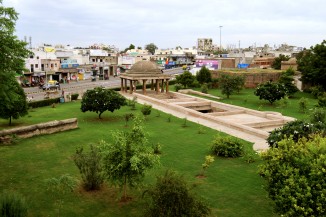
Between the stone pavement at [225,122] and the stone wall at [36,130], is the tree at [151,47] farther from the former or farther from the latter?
the stone wall at [36,130]

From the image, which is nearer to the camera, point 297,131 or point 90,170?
point 90,170

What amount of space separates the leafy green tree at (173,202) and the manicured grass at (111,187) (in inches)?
61.8

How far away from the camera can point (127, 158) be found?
1080cm

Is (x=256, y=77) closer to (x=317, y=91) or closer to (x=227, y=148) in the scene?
(x=317, y=91)

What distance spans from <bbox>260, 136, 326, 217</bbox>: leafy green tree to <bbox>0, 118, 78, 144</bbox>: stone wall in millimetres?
14472

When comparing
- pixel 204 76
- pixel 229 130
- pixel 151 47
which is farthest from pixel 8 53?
pixel 151 47

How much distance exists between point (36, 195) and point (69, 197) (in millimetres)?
1208

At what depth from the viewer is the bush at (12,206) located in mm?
8969

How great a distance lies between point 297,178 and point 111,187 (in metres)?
6.65

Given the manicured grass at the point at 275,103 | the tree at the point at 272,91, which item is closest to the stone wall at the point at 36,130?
the manicured grass at the point at 275,103

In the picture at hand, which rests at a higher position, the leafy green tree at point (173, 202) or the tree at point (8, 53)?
the tree at point (8, 53)

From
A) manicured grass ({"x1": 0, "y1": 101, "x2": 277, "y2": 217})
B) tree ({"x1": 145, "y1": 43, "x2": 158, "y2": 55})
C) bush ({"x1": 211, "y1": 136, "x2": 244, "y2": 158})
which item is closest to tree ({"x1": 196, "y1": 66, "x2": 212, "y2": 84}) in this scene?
manicured grass ({"x1": 0, "y1": 101, "x2": 277, "y2": 217})

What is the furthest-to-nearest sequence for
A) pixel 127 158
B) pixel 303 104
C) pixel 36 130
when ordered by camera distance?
pixel 303 104 → pixel 36 130 → pixel 127 158

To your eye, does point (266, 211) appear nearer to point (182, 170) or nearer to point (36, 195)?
point (182, 170)
